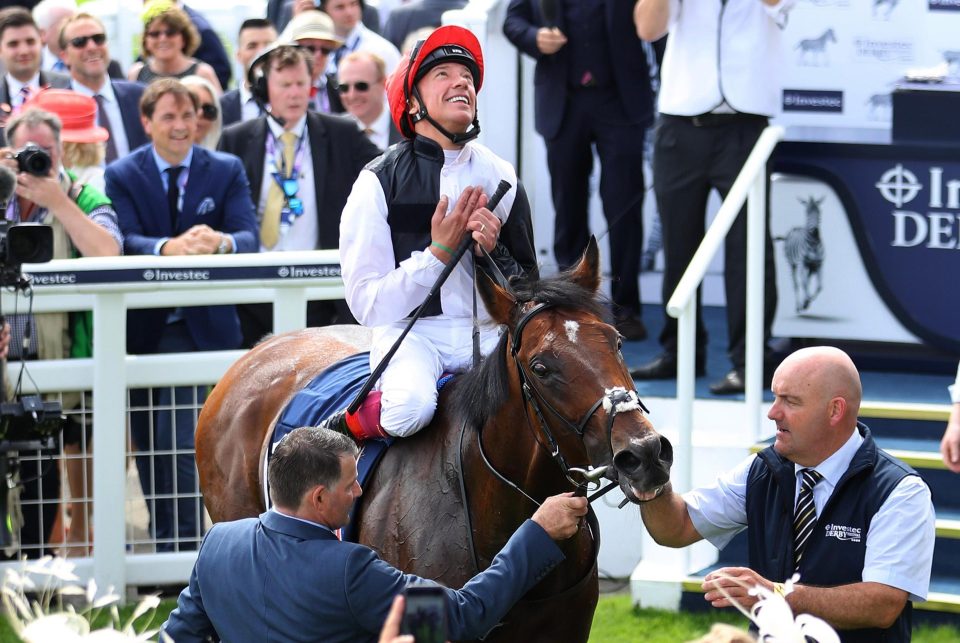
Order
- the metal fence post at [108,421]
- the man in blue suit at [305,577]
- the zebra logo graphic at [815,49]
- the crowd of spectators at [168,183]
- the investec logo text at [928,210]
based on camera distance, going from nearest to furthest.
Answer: the man in blue suit at [305,577] → the metal fence post at [108,421] → the crowd of spectators at [168,183] → the investec logo text at [928,210] → the zebra logo graphic at [815,49]

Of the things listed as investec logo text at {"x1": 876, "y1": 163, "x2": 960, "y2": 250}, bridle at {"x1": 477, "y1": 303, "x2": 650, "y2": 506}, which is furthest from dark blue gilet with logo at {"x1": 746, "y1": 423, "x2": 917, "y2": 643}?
investec logo text at {"x1": 876, "y1": 163, "x2": 960, "y2": 250}

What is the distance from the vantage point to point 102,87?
30.9ft

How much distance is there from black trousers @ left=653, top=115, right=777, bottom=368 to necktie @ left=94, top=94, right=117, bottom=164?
123 inches

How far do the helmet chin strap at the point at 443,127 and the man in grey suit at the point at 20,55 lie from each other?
5.16 metres

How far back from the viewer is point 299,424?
5375 mm

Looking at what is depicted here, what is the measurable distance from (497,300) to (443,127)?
642 millimetres

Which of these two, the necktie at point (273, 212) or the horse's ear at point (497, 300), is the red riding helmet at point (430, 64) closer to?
the horse's ear at point (497, 300)

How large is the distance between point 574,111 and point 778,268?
4.77 ft

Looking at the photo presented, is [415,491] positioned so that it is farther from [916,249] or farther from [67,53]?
[67,53]

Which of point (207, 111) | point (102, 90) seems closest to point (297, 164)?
point (207, 111)

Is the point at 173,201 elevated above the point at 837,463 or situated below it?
above

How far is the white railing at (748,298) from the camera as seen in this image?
267 inches

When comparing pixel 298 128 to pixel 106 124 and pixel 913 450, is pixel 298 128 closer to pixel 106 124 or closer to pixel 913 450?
pixel 106 124

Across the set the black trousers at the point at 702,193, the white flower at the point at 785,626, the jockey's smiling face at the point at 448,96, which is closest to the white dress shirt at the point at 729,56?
the black trousers at the point at 702,193
